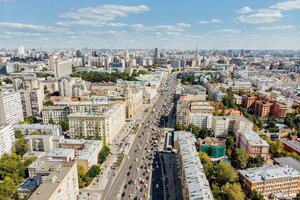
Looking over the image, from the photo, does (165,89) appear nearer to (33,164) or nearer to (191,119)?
(191,119)

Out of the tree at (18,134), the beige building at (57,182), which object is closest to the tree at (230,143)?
the beige building at (57,182)

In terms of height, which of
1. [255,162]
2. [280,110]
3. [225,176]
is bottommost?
[255,162]

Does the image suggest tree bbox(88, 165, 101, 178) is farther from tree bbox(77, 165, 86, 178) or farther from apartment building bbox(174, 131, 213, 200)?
apartment building bbox(174, 131, 213, 200)

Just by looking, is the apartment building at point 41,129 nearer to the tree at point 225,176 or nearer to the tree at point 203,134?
the tree at point 203,134

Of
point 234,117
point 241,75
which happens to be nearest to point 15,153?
point 234,117

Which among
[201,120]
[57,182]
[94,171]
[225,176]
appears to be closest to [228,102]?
[201,120]

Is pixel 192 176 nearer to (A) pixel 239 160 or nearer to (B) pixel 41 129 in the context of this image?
(A) pixel 239 160
